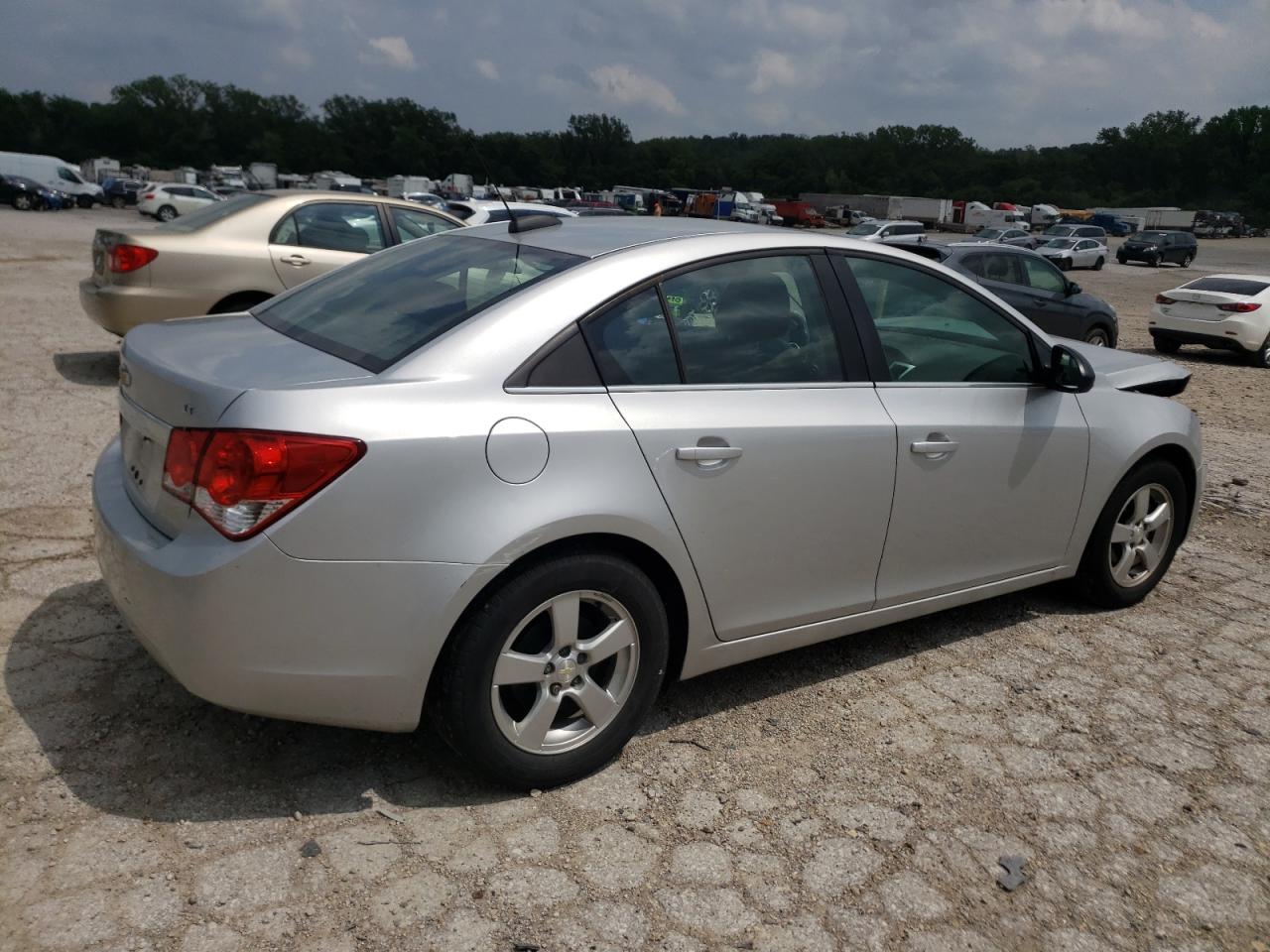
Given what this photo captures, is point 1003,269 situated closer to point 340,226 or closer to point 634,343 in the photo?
point 340,226

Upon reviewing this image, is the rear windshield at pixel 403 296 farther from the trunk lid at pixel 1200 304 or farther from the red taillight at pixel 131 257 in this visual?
the trunk lid at pixel 1200 304

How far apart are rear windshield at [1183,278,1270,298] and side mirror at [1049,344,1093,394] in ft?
45.4

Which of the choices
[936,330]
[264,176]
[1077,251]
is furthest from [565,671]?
[264,176]

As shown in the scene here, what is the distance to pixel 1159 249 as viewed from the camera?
1734 inches

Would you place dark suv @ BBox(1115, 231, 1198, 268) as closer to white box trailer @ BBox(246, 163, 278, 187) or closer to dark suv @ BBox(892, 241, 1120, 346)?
dark suv @ BBox(892, 241, 1120, 346)

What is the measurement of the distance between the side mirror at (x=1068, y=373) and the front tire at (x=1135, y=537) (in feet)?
2.06

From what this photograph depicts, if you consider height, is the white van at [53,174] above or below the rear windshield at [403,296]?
below

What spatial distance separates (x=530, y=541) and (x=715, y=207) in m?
50.7

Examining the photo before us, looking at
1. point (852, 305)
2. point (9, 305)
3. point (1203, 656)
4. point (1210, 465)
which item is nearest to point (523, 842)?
point (852, 305)

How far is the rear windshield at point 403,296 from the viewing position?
10.0 ft

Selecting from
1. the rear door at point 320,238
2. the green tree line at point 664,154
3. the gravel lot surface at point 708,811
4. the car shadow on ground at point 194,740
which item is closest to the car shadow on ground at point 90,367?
the rear door at point 320,238

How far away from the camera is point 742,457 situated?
321 cm

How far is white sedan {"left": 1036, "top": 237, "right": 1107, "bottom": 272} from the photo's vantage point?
38.4 meters

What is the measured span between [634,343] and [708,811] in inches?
54.6
